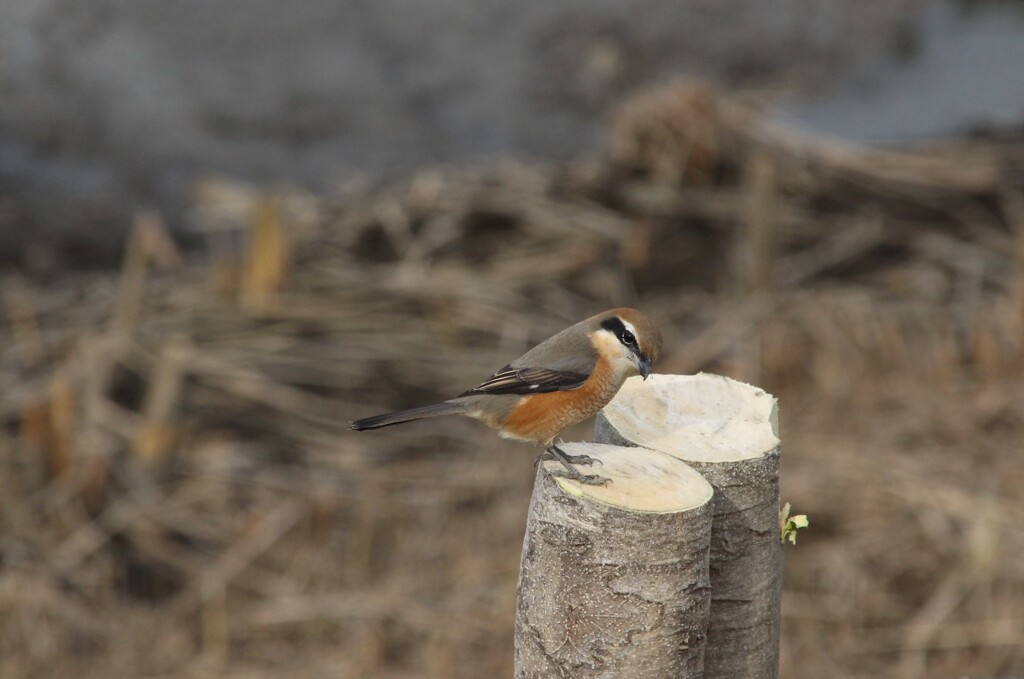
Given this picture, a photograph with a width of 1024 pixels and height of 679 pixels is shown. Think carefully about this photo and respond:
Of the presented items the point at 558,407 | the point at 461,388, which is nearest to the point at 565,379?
the point at 558,407

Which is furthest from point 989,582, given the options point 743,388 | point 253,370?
point 253,370

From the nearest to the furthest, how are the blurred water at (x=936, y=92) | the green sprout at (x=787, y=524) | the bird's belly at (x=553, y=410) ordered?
1. the green sprout at (x=787, y=524)
2. the bird's belly at (x=553, y=410)
3. the blurred water at (x=936, y=92)

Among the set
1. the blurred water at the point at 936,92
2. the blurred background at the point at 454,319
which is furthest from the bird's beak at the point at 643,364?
the blurred water at the point at 936,92

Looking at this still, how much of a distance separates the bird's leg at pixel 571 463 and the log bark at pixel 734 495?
17cm

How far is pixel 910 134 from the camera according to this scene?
7539 mm

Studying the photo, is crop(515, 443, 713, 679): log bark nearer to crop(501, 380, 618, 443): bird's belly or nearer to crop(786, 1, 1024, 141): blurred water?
Answer: crop(501, 380, 618, 443): bird's belly

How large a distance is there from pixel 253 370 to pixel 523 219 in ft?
5.67

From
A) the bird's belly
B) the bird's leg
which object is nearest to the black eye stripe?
the bird's belly

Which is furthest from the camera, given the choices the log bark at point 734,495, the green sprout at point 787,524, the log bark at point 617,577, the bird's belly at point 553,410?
the bird's belly at point 553,410

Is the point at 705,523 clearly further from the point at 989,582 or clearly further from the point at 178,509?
the point at 178,509

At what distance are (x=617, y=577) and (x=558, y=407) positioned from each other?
0.58 meters

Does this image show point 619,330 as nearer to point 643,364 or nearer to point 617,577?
point 643,364

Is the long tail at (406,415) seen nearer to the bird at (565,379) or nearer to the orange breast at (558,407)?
the bird at (565,379)

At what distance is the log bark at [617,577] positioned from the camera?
215 cm
